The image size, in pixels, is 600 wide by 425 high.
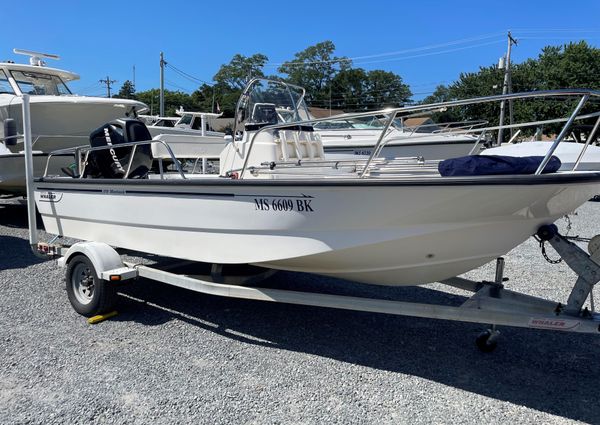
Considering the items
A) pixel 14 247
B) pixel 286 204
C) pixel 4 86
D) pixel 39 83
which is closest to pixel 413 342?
pixel 286 204

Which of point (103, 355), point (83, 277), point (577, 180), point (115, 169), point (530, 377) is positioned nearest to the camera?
point (577, 180)

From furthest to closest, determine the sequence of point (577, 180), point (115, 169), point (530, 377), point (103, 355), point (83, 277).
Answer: point (115, 169), point (83, 277), point (103, 355), point (530, 377), point (577, 180)

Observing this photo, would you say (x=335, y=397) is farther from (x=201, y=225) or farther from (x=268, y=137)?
(x=268, y=137)

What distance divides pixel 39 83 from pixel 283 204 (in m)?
8.94

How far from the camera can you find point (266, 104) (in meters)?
5.11

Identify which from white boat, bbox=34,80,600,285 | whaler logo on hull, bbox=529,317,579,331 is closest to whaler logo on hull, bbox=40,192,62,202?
white boat, bbox=34,80,600,285

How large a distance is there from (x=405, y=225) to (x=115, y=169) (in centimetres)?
314

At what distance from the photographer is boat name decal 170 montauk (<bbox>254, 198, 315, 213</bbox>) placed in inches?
128

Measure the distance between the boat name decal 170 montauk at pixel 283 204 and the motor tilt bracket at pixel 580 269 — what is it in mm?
1552

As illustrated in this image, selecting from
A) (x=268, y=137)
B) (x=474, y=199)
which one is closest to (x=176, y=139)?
(x=268, y=137)

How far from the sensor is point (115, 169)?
491 cm

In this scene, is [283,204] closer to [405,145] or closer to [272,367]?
[272,367]

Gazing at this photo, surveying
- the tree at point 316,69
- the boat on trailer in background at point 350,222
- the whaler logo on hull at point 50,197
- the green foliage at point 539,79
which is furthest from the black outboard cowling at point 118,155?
the tree at point 316,69

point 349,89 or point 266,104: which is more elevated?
point 349,89
